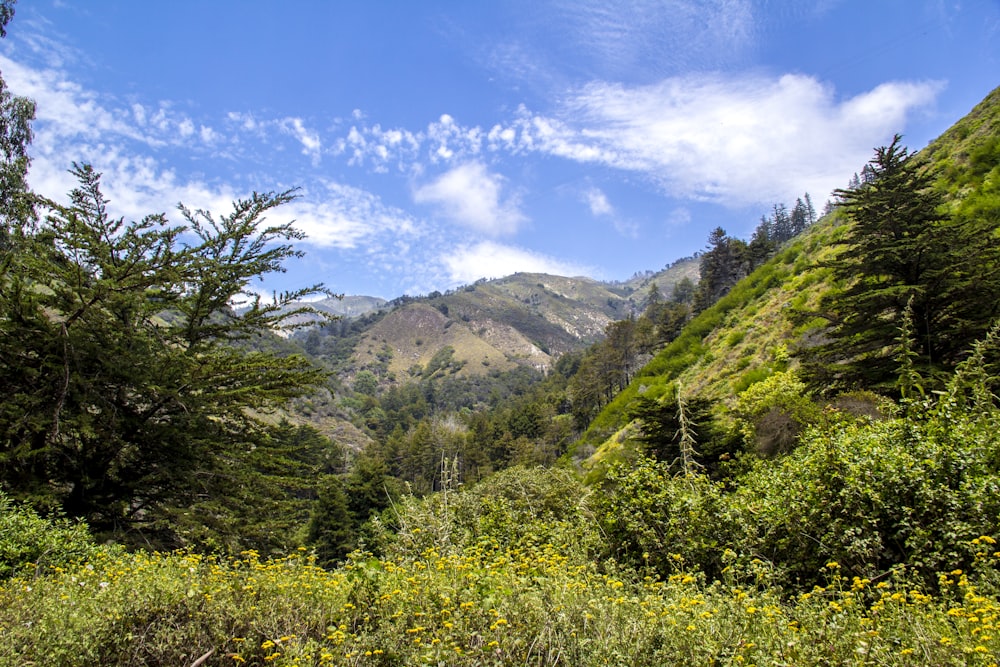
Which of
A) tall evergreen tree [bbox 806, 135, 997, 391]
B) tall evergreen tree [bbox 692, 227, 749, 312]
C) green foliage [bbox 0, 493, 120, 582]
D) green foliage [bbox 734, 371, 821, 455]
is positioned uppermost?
tall evergreen tree [bbox 692, 227, 749, 312]

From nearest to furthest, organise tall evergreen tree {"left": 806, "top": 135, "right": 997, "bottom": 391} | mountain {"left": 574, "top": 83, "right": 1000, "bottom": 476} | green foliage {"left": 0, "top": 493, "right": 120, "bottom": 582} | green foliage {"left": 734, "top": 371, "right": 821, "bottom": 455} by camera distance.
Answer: green foliage {"left": 0, "top": 493, "right": 120, "bottom": 582} < tall evergreen tree {"left": 806, "top": 135, "right": 997, "bottom": 391} < green foliage {"left": 734, "top": 371, "right": 821, "bottom": 455} < mountain {"left": 574, "top": 83, "right": 1000, "bottom": 476}

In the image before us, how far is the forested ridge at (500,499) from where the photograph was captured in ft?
11.3

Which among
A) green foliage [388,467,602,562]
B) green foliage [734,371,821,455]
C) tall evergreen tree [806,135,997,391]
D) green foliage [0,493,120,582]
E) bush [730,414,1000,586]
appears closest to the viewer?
bush [730,414,1000,586]

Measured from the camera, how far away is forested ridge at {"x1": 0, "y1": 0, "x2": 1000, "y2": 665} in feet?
11.3

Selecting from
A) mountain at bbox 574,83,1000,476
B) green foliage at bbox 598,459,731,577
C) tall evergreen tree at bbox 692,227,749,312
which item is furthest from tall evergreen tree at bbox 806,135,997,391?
tall evergreen tree at bbox 692,227,749,312

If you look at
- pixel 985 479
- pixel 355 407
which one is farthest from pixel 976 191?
pixel 355 407

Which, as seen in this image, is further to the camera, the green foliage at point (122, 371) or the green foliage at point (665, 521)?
the green foliage at point (122, 371)

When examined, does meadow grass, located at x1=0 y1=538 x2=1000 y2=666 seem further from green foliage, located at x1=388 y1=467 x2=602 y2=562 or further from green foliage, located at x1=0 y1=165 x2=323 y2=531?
green foliage, located at x1=0 y1=165 x2=323 y2=531

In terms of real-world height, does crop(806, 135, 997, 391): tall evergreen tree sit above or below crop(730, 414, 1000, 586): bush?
above

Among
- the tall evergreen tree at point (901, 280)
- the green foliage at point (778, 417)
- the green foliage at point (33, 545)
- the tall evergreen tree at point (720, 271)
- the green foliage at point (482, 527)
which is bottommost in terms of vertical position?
the green foliage at point (482, 527)

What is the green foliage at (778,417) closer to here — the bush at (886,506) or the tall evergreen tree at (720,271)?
the bush at (886,506)

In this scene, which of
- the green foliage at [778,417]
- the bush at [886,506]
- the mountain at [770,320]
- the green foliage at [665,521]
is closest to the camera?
the bush at [886,506]

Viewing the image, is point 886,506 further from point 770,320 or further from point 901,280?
point 770,320

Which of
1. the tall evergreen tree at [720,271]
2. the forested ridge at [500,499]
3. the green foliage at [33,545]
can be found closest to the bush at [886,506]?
the forested ridge at [500,499]
